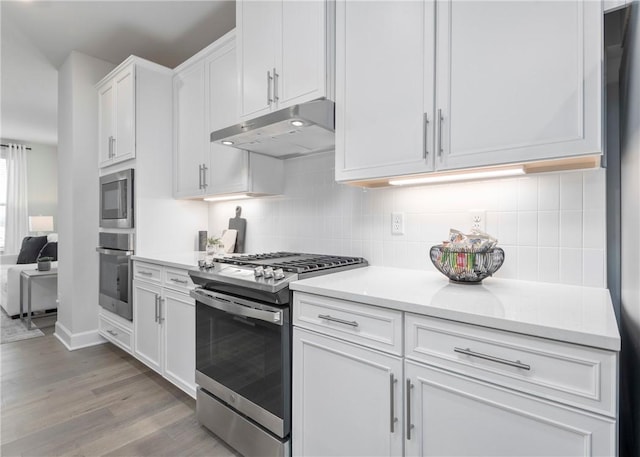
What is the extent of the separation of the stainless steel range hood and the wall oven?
1.35 m

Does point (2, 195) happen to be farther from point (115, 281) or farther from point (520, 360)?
point (520, 360)

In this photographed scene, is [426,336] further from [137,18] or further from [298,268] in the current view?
[137,18]

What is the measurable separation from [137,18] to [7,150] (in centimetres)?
607

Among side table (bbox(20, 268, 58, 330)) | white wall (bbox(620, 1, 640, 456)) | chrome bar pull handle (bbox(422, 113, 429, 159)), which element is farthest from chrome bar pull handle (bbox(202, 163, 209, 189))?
side table (bbox(20, 268, 58, 330))

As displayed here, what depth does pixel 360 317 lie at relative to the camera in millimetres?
1187

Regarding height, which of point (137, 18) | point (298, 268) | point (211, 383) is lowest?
point (211, 383)

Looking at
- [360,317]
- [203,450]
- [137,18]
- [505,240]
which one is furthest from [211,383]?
[137,18]

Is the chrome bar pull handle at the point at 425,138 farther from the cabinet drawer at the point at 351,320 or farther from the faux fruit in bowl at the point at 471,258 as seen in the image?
the cabinet drawer at the point at 351,320

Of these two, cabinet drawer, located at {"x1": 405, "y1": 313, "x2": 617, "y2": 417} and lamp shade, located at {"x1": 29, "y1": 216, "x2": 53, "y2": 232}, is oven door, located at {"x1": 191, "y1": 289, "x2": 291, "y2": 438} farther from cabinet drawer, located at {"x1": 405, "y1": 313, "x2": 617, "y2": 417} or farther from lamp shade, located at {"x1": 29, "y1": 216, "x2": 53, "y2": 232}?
lamp shade, located at {"x1": 29, "y1": 216, "x2": 53, "y2": 232}

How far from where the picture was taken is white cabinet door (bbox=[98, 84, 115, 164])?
2.88 m

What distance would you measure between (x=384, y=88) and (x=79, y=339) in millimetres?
3381

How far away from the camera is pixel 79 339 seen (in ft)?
9.93

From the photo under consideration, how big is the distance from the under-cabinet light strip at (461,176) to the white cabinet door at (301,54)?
1.96 ft

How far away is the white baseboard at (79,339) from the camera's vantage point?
3002mm
